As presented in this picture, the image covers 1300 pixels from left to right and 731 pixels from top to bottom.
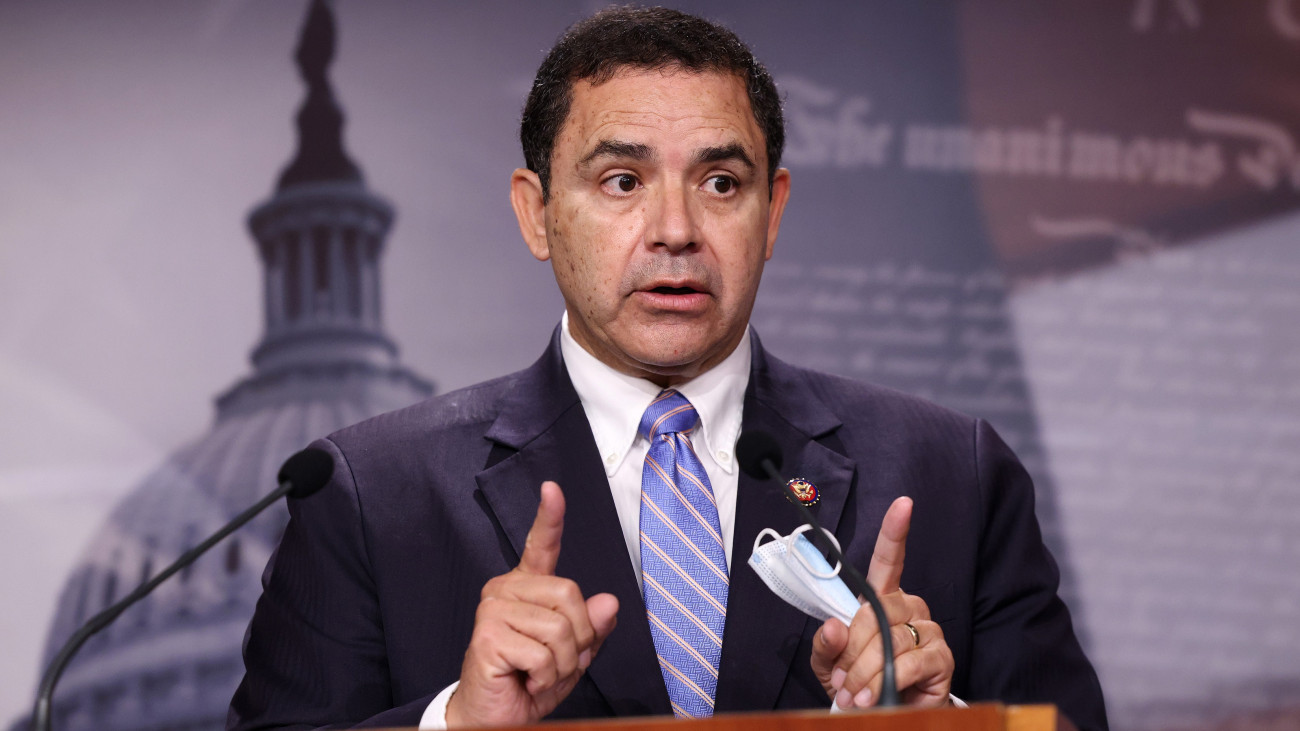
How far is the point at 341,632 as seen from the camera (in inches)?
69.6

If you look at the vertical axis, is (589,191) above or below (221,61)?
below

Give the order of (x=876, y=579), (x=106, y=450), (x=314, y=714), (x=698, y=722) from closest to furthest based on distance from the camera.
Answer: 1. (x=698, y=722)
2. (x=876, y=579)
3. (x=314, y=714)
4. (x=106, y=450)

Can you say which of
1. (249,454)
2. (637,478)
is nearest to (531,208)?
(637,478)

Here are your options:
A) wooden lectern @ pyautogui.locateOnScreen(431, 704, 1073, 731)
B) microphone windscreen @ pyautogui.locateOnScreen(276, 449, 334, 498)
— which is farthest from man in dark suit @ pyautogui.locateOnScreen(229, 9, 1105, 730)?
wooden lectern @ pyautogui.locateOnScreen(431, 704, 1073, 731)

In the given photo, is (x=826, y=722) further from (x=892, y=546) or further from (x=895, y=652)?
(x=892, y=546)

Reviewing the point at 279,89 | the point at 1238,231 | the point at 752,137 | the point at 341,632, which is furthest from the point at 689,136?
the point at 1238,231

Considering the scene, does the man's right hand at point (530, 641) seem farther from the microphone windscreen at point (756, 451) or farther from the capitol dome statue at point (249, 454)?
the capitol dome statue at point (249, 454)

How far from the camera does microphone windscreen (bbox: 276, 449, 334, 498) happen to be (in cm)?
137

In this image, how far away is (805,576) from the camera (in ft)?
4.77

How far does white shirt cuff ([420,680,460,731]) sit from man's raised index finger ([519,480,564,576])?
0.17 metres

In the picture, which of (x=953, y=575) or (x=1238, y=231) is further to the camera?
(x=1238, y=231)

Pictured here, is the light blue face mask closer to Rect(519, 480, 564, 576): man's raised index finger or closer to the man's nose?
Rect(519, 480, 564, 576): man's raised index finger

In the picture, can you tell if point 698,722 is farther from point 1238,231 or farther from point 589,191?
point 1238,231

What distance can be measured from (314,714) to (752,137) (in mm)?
1037
